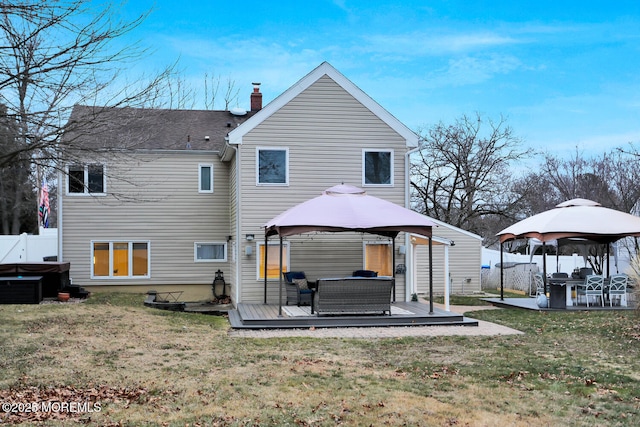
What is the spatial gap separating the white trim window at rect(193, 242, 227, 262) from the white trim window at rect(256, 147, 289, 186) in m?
4.14

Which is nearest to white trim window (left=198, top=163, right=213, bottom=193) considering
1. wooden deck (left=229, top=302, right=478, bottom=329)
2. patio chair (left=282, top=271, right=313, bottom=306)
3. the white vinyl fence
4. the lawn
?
patio chair (left=282, top=271, right=313, bottom=306)

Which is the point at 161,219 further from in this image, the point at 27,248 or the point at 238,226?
the point at 27,248

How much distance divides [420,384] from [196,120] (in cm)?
1700

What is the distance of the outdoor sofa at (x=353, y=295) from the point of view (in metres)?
13.9

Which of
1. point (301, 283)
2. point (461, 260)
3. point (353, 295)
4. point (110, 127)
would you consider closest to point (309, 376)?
point (110, 127)

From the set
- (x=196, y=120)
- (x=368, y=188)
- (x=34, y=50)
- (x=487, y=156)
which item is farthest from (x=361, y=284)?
(x=487, y=156)

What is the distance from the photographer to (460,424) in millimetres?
6047

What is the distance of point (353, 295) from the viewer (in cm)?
1406

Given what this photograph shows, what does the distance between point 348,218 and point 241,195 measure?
4079mm

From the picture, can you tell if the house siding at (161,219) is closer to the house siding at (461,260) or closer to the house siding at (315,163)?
the house siding at (315,163)

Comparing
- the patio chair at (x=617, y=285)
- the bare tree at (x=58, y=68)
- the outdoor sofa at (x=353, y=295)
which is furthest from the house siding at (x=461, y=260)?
the bare tree at (x=58, y=68)

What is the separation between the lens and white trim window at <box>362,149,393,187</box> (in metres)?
17.8

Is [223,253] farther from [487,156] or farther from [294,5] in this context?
[487,156]

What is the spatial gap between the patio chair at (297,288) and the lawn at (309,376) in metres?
3.67
